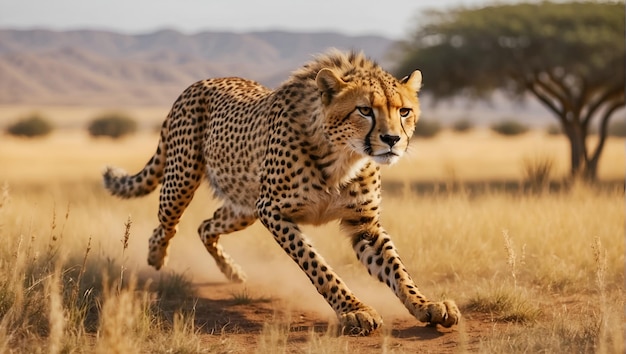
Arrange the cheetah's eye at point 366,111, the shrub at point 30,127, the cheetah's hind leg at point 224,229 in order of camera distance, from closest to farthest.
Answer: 1. the cheetah's eye at point 366,111
2. the cheetah's hind leg at point 224,229
3. the shrub at point 30,127

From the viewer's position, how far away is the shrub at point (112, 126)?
127 ft

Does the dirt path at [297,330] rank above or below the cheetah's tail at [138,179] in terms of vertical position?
below

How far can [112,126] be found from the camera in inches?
1534

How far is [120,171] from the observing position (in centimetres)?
675

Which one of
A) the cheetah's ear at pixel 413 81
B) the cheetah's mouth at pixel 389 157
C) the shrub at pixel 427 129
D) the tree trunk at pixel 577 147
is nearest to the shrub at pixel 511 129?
the shrub at pixel 427 129

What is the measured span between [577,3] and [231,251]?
12.3 meters

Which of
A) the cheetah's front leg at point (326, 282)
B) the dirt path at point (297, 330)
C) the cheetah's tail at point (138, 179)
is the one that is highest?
the cheetah's tail at point (138, 179)

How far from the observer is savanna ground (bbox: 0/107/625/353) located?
4.18 metres

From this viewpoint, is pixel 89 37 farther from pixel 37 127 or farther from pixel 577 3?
pixel 577 3

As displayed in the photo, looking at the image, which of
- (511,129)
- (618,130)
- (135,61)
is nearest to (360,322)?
(618,130)

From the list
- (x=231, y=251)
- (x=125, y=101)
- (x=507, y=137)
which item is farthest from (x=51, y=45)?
(x=231, y=251)

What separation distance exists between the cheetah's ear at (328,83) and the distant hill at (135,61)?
222ft

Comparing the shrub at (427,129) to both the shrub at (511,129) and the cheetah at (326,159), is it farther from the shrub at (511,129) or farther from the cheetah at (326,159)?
the cheetah at (326,159)

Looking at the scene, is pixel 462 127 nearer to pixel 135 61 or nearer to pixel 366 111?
pixel 366 111
